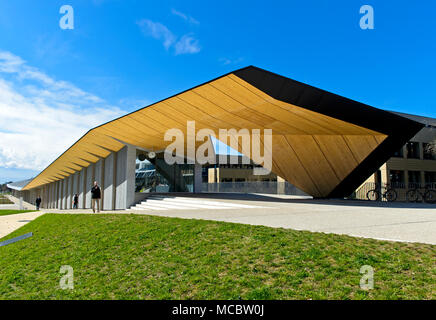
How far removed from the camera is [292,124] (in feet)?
42.9

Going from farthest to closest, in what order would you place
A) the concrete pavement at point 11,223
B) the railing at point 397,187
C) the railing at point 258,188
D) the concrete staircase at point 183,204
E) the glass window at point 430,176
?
the glass window at point 430,176 < the railing at point 258,188 < the railing at point 397,187 < the concrete staircase at point 183,204 < the concrete pavement at point 11,223

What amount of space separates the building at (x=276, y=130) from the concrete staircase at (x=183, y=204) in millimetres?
1662

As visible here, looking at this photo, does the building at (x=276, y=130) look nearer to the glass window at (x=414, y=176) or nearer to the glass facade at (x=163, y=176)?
the glass facade at (x=163, y=176)

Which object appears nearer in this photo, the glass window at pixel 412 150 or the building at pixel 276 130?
the building at pixel 276 130

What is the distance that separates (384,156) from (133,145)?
1544cm

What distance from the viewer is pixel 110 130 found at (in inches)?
665

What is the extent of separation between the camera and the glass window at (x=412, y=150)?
95.9 ft

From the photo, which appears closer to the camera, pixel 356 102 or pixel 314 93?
pixel 314 93

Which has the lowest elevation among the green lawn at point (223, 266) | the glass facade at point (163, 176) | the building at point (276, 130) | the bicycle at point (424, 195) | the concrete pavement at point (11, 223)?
the concrete pavement at point (11, 223)

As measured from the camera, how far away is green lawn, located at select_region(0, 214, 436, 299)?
368 centimetres

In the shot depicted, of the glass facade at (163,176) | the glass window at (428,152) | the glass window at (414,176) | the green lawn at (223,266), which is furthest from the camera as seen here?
the glass window at (428,152)

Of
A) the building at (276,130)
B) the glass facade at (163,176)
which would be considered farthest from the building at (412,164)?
the glass facade at (163,176)
